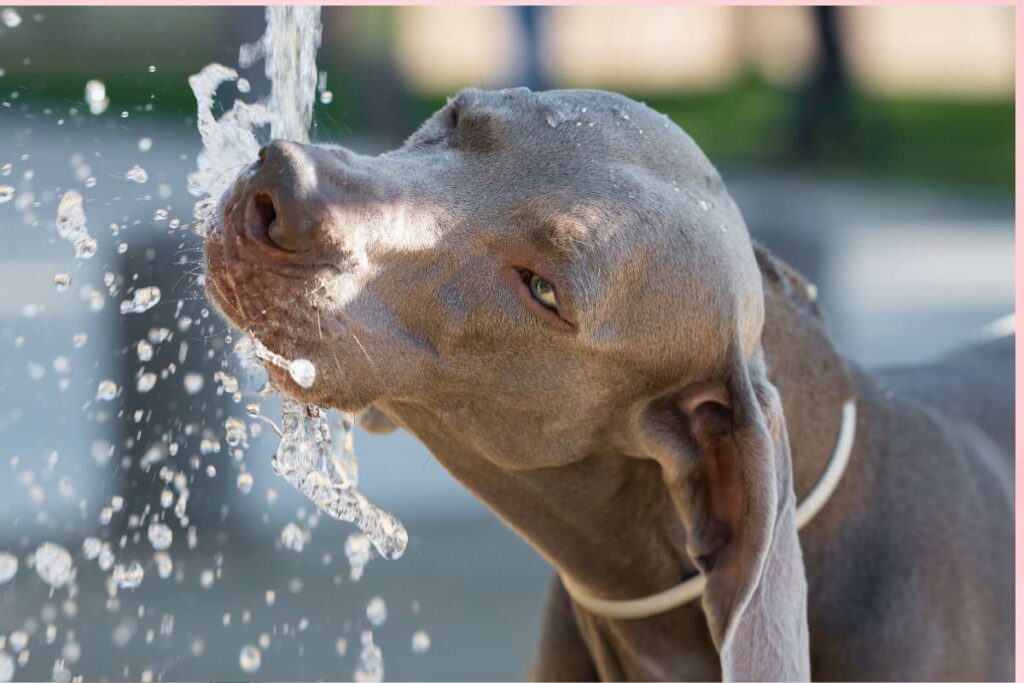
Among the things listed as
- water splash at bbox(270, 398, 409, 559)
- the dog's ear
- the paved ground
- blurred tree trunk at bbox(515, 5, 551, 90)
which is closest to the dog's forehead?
the dog's ear

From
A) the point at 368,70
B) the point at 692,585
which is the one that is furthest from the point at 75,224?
the point at 368,70

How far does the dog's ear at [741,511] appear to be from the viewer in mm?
2686

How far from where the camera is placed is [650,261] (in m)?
2.77

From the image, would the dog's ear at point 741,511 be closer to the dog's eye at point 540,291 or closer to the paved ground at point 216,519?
the dog's eye at point 540,291

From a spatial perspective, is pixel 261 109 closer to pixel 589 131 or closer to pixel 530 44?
pixel 589 131

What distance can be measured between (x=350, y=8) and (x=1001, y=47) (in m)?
9.22

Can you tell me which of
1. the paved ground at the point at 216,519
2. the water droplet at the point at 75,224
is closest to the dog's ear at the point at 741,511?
the paved ground at the point at 216,519

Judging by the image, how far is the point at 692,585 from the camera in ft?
10.2

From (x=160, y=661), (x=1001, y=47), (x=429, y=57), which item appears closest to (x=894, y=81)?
(x=1001, y=47)

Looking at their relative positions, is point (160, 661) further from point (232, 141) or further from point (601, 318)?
point (601, 318)

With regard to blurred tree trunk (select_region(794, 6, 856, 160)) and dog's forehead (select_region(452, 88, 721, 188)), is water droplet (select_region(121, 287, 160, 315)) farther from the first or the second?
blurred tree trunk (select_region(794, 6, 856, 160))

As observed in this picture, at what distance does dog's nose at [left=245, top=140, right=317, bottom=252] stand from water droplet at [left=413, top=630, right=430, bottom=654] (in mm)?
2902

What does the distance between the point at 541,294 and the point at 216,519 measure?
12.7 feet

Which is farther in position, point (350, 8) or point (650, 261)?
point (350, 8)
